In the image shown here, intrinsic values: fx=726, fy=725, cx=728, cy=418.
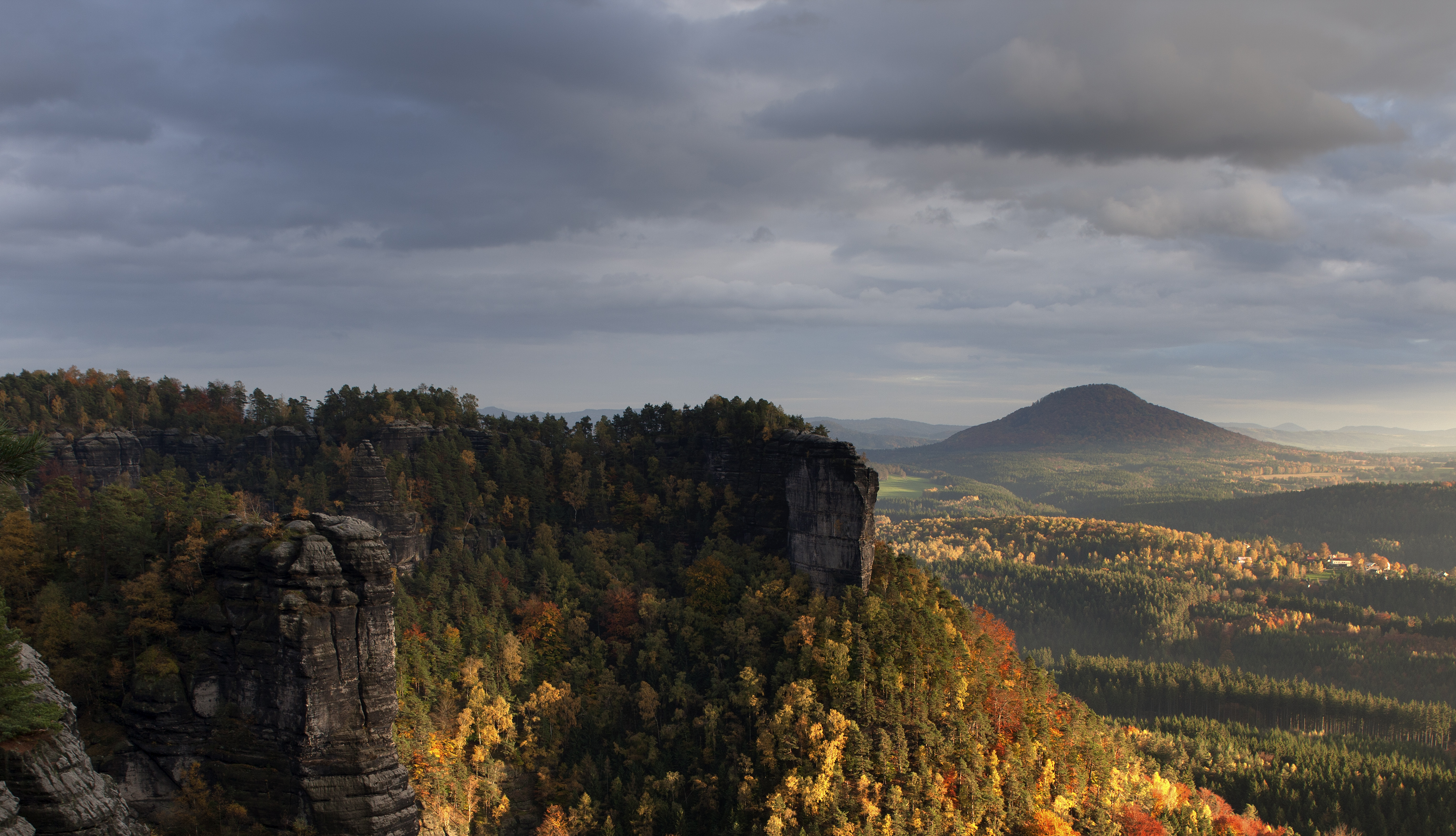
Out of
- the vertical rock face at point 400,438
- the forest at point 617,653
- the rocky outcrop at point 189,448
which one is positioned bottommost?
the forest at point 617,653

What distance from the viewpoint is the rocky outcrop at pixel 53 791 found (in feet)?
79.6

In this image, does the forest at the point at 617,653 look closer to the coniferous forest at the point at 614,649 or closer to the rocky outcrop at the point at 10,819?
the coniferous forest at the point at 614,649

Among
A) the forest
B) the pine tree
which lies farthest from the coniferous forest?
the pine tree

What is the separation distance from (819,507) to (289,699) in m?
50.6

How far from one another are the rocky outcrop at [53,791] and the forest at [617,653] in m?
26.7

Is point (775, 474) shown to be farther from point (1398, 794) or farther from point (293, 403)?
point (1398, 794)

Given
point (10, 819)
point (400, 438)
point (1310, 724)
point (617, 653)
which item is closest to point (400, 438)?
point (400, 438)

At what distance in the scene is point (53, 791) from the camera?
26.0 meters

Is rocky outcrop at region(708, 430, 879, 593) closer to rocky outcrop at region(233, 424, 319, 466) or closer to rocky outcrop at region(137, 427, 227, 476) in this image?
rocky outcrop at region(233, 424, 319, 466)

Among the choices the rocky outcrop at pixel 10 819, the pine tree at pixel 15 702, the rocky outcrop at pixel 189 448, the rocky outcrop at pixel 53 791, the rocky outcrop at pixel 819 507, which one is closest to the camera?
the rocky outcrop at pixel 10 819

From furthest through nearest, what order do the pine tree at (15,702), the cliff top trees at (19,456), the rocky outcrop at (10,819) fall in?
1. the pine tree at (15,702)
2. the rocky outcrop at (10,819)
3. the cliff top trees at (19,456)

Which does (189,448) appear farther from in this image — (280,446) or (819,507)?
(819,507)

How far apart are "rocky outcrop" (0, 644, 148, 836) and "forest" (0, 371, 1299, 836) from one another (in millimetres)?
26733

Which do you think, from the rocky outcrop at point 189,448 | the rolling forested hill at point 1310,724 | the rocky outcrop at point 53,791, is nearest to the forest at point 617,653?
the rocky outcrop at point 189,448
